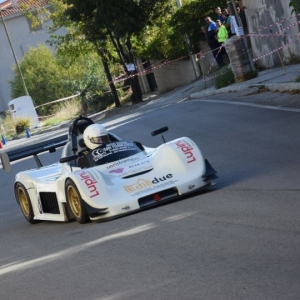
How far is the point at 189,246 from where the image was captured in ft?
26.5

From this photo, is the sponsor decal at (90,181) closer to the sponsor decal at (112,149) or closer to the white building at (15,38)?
the sponsor decal at (112,149)

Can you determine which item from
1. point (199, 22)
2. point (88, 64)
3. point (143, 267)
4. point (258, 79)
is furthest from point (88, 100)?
point (143, 267)

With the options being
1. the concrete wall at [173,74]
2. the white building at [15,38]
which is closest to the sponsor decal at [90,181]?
the concrete wall at [173,74]

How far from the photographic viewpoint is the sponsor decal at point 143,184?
10.8m

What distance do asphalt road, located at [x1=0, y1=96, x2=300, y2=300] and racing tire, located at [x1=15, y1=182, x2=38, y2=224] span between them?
0.49 feet

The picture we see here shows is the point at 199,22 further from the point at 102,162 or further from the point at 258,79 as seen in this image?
the point at 102,162

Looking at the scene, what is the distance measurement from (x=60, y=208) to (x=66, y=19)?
32499 mm

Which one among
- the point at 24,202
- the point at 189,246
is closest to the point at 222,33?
the point at 24,202

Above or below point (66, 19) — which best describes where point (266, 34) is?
below

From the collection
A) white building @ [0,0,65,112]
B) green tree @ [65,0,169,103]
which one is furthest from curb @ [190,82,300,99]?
white building @ [0,0,65,112]

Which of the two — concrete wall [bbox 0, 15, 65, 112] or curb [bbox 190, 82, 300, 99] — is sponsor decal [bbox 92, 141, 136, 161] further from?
concrete wall [bbox 0, 15, 65, 112]

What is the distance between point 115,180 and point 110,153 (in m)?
0.88

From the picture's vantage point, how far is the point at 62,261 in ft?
28.8

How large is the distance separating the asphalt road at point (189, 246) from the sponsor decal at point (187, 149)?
17.9 inches
